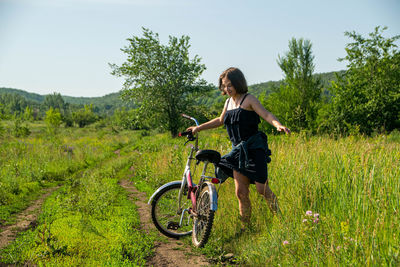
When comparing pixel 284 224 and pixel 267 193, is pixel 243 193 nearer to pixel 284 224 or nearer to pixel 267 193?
pixel 267 193

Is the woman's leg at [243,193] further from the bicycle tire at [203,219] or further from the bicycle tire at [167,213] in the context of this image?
Answer: the bicycle tire at [167,213]

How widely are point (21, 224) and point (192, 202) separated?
3.40 m

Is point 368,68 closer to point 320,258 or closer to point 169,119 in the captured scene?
point 169,119

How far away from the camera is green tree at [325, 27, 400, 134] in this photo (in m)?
19.4

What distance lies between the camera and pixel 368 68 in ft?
74.3

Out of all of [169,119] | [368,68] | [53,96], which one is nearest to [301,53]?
[368,68]

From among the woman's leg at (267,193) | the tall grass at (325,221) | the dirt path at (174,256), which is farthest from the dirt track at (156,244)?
the woman's leg at (267,193)

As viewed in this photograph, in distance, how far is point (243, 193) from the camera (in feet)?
11.4

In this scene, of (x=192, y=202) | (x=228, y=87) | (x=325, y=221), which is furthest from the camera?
(x=192, y=202)

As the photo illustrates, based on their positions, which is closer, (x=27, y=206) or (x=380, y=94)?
(x=27, y=206)

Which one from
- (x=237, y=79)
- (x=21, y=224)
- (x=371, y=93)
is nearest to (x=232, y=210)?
(x=237, y=79)

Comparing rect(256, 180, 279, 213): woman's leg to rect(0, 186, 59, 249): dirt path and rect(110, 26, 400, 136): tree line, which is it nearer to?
rect(0, 186, 59, 249): dirt path

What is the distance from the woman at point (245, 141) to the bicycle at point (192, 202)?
12.7 inches

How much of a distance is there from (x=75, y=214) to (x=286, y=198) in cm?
400
